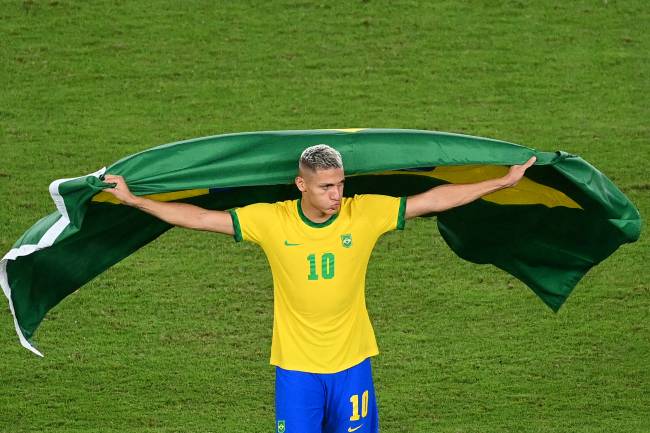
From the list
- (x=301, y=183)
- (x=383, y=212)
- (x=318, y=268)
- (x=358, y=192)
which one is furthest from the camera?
(x=358, y=192)

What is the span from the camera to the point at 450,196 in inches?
294

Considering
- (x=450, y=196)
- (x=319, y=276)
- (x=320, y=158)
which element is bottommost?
(x=319, y=276)

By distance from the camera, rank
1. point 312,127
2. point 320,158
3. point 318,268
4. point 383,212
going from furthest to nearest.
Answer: point 312,127 < point 383,212 < point 318,268 < point 320,158

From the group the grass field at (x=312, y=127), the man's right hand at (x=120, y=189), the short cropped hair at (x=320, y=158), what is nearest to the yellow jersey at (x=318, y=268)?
the short cropped hair at (x=320, y=158)

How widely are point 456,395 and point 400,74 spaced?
555 cm

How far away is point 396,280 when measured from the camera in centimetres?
1173

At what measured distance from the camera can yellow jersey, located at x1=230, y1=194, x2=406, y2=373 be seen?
24.0ft

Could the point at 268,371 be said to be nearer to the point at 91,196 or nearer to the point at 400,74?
the point at 91,196

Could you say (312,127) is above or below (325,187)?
above

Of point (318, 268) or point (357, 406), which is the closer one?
point (318, 268)

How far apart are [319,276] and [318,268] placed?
0.04 meters

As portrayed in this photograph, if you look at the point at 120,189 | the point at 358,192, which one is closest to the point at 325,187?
the point at 120,189

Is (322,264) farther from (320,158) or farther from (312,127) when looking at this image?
(312,127)

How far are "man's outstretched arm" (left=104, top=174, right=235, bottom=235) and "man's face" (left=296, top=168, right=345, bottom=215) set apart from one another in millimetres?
468
